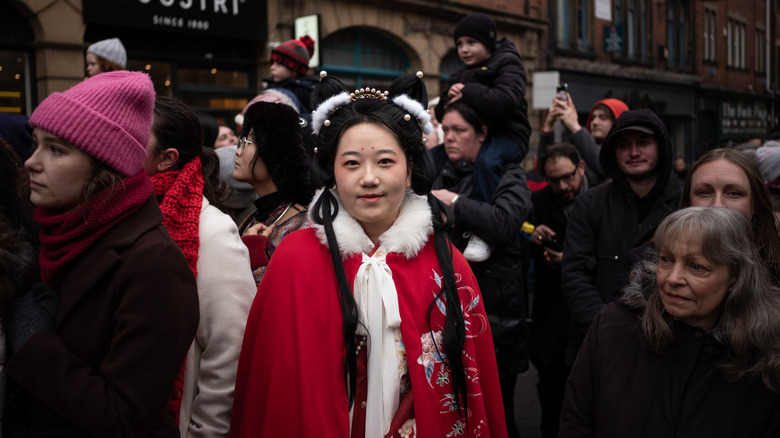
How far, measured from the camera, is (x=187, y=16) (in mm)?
9555

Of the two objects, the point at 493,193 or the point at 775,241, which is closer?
the point at 775,241

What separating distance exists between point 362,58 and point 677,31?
628 inches

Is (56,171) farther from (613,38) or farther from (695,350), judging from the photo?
(613,38)

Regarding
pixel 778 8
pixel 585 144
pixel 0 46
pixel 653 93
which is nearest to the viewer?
pixel 585 144

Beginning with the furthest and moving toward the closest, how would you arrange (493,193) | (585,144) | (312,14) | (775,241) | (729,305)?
(312,14) → (585,144) → (493,193) → (775,241) → (729,305)

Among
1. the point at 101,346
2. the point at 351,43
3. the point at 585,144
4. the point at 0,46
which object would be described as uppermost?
the point at 351,43

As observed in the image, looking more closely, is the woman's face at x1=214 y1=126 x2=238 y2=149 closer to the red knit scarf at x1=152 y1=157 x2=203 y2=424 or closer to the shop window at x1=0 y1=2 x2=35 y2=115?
→ the red knit scarf at x1=152 y1=157 x2=203 y2=424

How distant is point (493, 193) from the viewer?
11.7 ft

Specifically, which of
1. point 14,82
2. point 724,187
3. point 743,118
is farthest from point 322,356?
point 743,118

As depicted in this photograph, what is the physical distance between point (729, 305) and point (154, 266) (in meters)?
1.81

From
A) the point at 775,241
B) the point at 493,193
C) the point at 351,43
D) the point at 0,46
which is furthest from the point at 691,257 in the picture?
the point at 351,43

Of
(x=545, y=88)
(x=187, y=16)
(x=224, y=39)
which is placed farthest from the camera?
(x=224, y=39)

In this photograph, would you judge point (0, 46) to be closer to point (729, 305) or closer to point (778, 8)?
point (729, 305)

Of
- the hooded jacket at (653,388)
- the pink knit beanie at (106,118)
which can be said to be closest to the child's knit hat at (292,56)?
the pink knit beanie at (106,118)
